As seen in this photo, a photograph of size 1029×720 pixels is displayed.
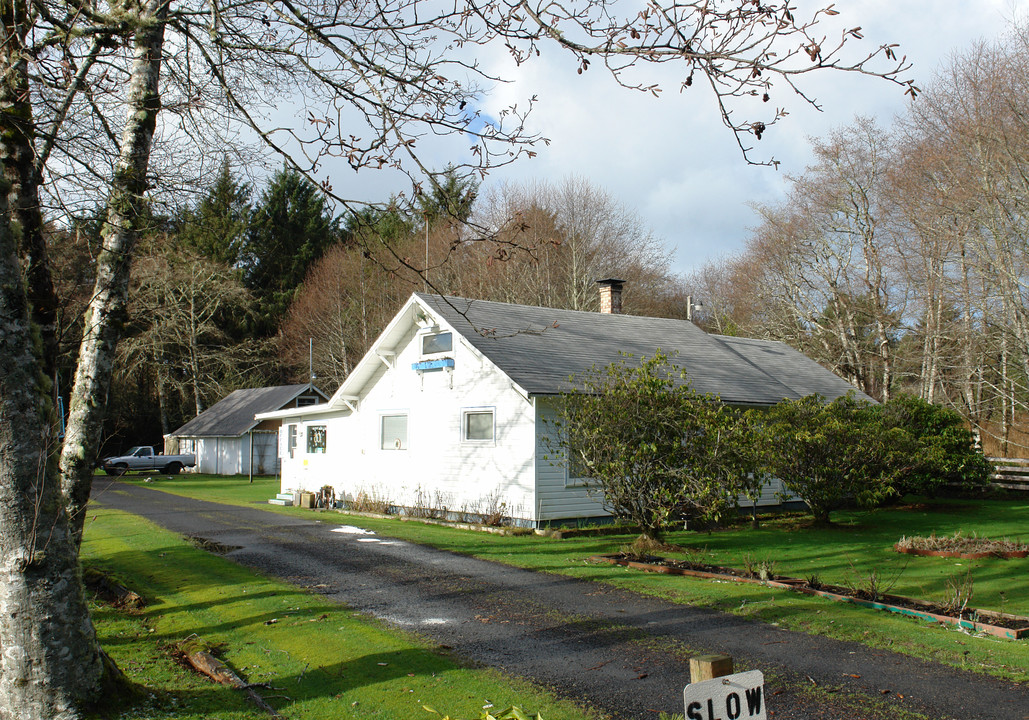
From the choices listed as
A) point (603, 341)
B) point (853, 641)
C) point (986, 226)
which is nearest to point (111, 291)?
point (853, 641)

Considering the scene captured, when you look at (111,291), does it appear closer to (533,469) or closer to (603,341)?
(533,469)

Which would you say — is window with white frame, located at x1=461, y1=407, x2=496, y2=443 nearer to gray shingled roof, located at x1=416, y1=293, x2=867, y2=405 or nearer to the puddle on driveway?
gray shingled roof, located at x1=416, y1=293, x2=867, y2=405

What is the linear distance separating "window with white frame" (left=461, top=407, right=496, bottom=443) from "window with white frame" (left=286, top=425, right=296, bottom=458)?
10.3 metres

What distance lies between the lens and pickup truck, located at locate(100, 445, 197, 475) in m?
42.4

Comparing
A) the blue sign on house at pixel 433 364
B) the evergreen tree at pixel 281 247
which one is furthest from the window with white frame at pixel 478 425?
the evergreen tree at pixel 281 247

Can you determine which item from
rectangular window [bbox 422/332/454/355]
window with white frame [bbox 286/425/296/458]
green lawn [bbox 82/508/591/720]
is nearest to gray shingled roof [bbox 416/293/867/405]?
rectangular window [bbox 422/332/454/355]

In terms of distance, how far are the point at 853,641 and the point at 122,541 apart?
13.4m

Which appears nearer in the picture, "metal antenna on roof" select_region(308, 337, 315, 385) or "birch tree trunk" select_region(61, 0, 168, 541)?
"birch tree trunk" select_region(61, 0, 168, 541)

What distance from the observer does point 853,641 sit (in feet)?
24.9

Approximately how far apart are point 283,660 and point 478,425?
11.5m

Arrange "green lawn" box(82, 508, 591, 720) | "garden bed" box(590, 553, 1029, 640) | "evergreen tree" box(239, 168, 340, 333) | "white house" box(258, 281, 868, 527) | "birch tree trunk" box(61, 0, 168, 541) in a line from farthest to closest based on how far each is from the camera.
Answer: "evergreen tree" box(239, 168, 340, 333)
"white house" box(258, 281, 868, 527)
"garden bed" box(590, 553, 1029, 640)
"birch tree trunk" box(61, 0, 168, 541)
"green lawn" box(82, 508, 591, 720)

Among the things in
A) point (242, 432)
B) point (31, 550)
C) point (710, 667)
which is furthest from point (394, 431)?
point (242, 432)

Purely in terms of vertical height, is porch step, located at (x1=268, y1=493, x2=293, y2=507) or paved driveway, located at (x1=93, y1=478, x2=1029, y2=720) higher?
paved driveway, located at (x1=93, y1=478, x2=1029, y2=720)

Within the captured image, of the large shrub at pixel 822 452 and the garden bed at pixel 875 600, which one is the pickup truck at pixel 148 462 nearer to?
the large shrub at pixel 822 452
